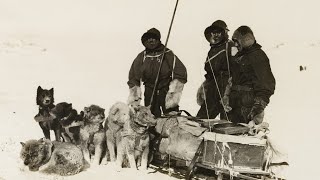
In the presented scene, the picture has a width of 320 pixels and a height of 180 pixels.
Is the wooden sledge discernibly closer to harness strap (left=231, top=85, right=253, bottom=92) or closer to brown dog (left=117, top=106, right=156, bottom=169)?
harness strap (left=231, top=85, right=253, bottom=92)

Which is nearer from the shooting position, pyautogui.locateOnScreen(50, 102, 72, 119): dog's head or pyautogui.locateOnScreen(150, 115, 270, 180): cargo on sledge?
pyautogui.locateOnScreen(150, 115, 270, 180): cargo on sledge

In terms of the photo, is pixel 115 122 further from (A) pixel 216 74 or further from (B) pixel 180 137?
(A) pixel 216 74

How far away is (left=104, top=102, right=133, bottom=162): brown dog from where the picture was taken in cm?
678

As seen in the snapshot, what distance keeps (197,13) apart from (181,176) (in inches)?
231

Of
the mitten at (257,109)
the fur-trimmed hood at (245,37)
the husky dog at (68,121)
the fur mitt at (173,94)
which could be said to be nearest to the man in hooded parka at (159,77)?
the fur mitt at (173,94)

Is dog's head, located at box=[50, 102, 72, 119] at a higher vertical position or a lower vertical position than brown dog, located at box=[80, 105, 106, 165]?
higher

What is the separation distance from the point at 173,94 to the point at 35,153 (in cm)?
236

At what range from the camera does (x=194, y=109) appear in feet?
33.5

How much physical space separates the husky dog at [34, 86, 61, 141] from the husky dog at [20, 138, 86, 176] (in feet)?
4.91

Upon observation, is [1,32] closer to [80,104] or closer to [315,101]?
[80,104]

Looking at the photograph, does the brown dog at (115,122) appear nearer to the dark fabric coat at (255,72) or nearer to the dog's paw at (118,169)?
the dog's paw at (118,169)

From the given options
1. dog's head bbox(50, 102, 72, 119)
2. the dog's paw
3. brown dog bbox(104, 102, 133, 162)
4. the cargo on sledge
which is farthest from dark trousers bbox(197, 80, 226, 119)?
dog's head bbox(50, 102, 72, 119)

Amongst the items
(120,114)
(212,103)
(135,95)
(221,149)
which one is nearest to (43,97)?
(135,95)

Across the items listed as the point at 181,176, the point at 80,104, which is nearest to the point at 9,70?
the point at 80,104
